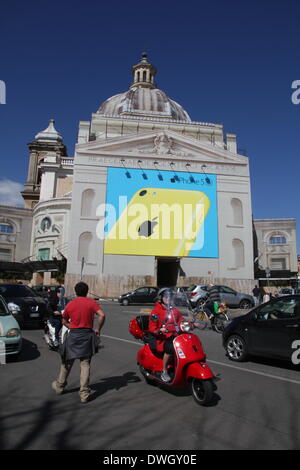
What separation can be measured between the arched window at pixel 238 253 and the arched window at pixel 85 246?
53.1 ft

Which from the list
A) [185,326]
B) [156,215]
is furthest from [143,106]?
[185,326]

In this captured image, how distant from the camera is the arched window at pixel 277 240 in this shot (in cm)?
5000

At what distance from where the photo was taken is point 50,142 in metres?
68.2

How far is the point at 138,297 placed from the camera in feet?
87.5

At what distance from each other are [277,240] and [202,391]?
48866 millimetres

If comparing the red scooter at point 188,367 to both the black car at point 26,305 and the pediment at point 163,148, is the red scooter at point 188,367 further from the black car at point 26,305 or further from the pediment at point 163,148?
the pediment at point 163,148

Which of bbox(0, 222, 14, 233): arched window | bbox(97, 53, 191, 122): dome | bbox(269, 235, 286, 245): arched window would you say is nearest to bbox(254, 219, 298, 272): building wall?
bbox(269, 235, 286, 245): arched window

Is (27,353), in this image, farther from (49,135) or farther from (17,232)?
(49,135)

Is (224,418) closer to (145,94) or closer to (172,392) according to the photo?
(172,392)

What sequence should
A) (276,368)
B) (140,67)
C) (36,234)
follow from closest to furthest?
(276,368) < (36,234) < (140,67)

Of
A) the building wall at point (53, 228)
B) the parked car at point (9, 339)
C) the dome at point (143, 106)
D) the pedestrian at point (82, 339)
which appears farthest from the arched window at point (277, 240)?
the pedestrian at point (82, 339)
